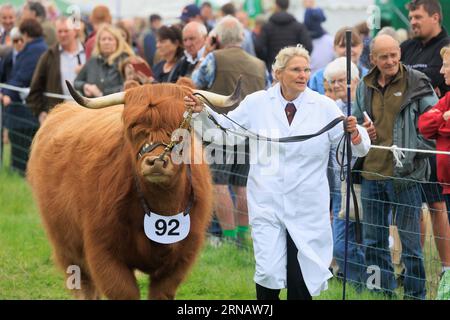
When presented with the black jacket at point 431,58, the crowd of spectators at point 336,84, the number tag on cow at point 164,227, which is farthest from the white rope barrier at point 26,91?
the number tag on cow at point 164,227

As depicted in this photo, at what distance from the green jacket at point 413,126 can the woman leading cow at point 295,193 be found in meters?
1.44

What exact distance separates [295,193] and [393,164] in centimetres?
180

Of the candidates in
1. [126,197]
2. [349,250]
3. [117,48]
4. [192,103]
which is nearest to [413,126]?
[349,250]

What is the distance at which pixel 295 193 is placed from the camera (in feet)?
22.0

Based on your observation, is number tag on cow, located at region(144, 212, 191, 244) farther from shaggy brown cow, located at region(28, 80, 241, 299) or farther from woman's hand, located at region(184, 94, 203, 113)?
woman's hand, located at region(184, 94, 203, 113)

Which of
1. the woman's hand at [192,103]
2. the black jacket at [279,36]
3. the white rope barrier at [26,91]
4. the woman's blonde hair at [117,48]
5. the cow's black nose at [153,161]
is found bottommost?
the cow's black nose at [153,161]

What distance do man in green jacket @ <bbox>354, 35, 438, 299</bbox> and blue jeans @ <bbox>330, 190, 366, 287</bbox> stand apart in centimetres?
21

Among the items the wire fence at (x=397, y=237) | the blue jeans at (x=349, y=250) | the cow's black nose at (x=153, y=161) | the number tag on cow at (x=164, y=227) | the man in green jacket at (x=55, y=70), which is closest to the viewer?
the cow's black nose at (x=153, y=161)

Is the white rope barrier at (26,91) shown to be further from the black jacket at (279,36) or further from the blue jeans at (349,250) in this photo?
the blue jeans at (349,250)

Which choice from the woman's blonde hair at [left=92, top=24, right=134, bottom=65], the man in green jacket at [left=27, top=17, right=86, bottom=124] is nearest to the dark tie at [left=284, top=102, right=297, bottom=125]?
the woman's blonde hair at [left=92, top=24, right=134, bottom=65]

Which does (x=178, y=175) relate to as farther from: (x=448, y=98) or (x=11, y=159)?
(x=11, y=159)

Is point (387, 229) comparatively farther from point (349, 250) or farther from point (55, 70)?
point (55, 70)

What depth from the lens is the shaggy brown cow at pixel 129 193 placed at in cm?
655
